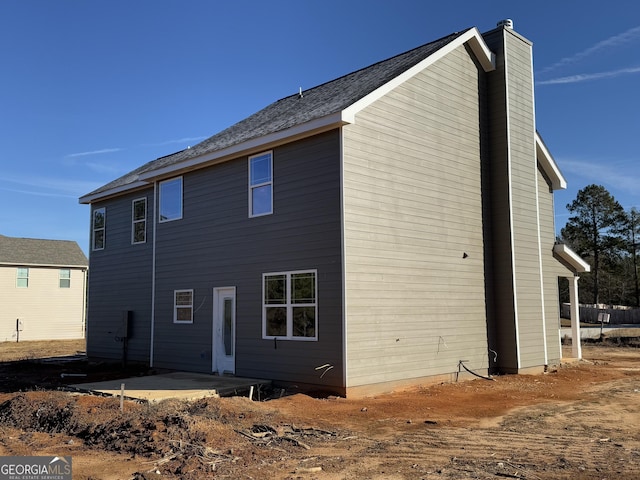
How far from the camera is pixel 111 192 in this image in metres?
19.2

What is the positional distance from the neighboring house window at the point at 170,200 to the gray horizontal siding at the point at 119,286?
1.20 meters

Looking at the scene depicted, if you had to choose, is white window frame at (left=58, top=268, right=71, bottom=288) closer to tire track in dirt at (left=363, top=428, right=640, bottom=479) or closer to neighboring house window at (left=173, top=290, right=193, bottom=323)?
neighboring house window at (left=173, top=290, right=193, bottom=323)

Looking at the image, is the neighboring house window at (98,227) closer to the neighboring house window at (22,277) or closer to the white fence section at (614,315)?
the neighboring house window at (22,277)

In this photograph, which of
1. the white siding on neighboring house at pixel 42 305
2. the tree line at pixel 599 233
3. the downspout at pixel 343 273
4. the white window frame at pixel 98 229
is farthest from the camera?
the tree line at pixel 599 233

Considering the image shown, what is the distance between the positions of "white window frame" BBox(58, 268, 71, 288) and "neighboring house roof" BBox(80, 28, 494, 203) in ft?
62.6

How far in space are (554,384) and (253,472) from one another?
32.9ft

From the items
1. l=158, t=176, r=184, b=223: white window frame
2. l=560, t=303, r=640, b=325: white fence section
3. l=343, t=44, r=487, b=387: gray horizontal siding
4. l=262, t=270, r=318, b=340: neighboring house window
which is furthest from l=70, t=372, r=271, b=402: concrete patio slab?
l=560, t=303, r=640, b=325: white fence section

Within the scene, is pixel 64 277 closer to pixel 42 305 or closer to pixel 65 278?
pixel 65 278

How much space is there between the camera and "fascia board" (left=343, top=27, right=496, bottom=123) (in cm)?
1211

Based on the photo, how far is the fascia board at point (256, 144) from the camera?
11914 mm

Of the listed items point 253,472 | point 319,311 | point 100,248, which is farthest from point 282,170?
point 100,248

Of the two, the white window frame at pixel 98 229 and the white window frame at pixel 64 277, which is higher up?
the white window frame at pixel 98 229

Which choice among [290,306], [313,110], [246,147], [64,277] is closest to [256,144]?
[246,147]

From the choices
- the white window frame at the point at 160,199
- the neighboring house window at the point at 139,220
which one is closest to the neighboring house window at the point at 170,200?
the white window frame at the point at 160,199
